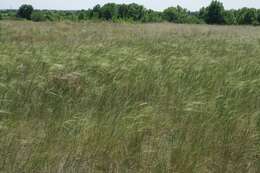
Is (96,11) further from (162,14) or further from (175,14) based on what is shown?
(175,14)

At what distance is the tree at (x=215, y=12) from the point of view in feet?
180

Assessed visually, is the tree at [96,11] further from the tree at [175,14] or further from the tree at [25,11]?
the tree at [175,14]

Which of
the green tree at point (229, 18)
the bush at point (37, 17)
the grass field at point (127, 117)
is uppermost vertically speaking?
the grass field at point (127, 117)

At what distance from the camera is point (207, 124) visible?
315 centimetres

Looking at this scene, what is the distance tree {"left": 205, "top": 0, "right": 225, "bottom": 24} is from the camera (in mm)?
54812

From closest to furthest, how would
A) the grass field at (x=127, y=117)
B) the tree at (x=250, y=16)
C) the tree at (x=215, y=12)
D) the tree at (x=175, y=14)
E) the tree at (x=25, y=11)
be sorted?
1. the grass field at (x=127, y=117)
2. the tree at (x=250, y=16)
3. the tree at (x=25, y=11)
4. the tree at (x=215, y=12)
5. the tree at (x=175, y=14)

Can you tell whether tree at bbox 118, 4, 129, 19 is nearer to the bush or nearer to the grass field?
the bush

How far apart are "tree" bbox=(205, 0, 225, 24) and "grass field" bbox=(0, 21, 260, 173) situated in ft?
169

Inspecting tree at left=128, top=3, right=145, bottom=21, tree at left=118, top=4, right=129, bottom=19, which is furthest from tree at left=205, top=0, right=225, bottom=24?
tree at left=118, top=4, right=129, bottom=19

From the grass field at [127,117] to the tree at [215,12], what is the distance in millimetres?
51477

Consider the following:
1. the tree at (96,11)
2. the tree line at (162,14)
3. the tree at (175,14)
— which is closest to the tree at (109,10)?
the tree line at (162,14)

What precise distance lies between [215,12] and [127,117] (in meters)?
54.3

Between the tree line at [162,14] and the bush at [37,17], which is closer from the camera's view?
the bush at [37,17]

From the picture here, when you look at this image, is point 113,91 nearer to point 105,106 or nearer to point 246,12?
point 105,106
